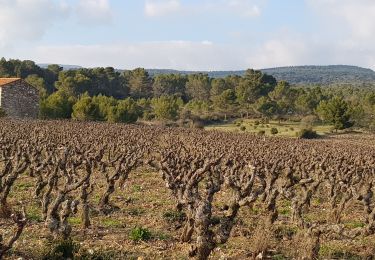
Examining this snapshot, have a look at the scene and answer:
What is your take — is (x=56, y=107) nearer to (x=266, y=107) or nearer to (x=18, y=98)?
(x=18, y=98)

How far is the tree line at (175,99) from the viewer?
72.4 metres

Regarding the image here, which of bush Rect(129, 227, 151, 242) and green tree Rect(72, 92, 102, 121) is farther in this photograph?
green tree Rect(72, 92, 102, 121)

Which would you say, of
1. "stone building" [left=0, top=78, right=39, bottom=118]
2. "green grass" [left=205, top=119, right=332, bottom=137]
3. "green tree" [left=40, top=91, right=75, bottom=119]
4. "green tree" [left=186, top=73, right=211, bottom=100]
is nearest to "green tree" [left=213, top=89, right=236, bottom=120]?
"green grass" [left=205, top=119, right=332, bottom=137]

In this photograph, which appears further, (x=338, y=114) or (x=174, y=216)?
(x=338, y=114)

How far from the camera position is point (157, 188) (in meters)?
21.2

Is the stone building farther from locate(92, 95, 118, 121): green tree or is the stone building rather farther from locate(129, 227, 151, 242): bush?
locate(129, 227, 151, 242): bush

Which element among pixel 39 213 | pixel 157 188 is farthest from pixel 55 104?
pixel 39 213

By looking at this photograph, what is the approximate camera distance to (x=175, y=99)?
103625 mm

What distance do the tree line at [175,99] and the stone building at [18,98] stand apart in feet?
8.29

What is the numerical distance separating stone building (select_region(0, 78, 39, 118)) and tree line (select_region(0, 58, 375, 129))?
8.29ft

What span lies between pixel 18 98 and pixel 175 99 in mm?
42816

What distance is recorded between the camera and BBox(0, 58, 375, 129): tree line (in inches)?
2852

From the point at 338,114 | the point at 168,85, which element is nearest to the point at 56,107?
the point at 338,114

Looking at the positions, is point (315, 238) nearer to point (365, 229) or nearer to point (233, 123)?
point (365, 229)
